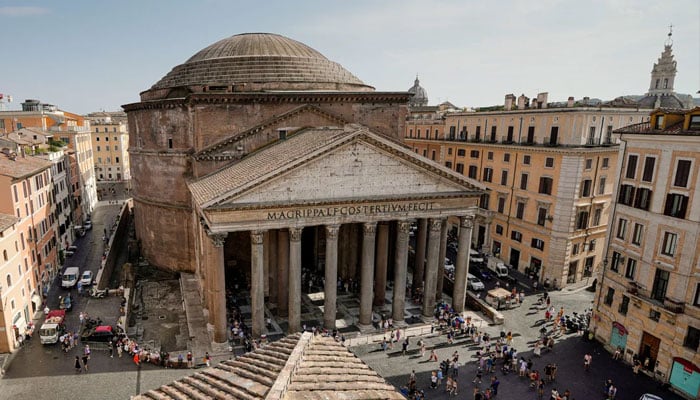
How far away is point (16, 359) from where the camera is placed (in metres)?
23.0

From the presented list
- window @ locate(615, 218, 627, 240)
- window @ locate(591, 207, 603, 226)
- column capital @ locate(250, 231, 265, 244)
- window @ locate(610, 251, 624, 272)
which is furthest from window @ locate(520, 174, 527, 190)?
column capital @ locate(250, 231, 265, 244)

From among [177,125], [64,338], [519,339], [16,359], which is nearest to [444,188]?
[519,339]

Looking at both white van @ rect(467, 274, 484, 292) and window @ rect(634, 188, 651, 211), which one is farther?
white van @ rect(467, 274, 484, 292)

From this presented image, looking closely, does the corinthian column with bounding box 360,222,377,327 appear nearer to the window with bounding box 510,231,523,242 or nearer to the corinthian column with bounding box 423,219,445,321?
the corinthian column with bounding box 423,219,445,321

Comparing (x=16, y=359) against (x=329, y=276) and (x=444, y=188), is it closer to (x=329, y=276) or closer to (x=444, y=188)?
(x=329, y=276)

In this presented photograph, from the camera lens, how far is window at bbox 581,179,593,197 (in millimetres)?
33375

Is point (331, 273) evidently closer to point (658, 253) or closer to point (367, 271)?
point (367, 271)

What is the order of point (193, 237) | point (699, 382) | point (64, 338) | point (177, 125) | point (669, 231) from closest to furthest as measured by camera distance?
point (699, 382) → point (669, 231) → point (64, 338) → point (177, 125) → point (193, 237)

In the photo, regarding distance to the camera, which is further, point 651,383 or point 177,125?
point 177,125

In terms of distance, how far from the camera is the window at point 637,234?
23.7 m

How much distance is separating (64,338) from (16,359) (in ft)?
7.24

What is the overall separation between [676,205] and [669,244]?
193cm

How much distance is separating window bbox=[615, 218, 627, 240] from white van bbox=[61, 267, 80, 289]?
3627cm

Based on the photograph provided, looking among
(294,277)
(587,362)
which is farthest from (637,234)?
(294,277)
